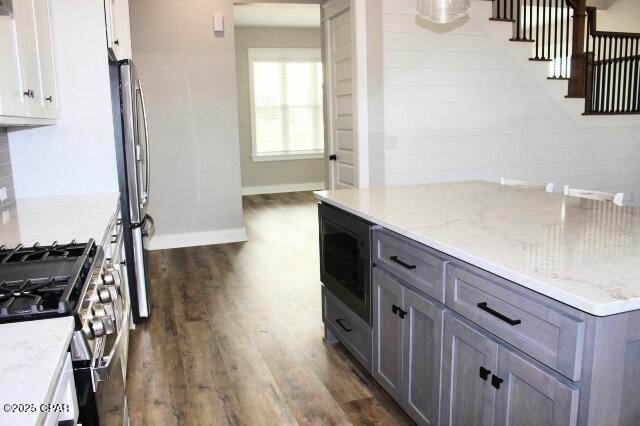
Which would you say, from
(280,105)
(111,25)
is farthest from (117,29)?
(280,105)

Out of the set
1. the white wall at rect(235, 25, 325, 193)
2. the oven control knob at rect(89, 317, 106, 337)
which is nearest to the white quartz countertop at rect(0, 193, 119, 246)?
the oven control knob at rect(89, 317, 106, 337)

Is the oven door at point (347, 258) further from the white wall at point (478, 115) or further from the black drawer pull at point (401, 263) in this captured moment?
the white wall at point (478, 115)

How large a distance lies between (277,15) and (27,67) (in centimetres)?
626

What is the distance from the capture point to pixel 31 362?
0.97 metres

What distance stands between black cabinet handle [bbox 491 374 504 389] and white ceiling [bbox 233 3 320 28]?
20.6 ft

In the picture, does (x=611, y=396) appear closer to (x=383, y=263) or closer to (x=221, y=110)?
(x=383, y=263)

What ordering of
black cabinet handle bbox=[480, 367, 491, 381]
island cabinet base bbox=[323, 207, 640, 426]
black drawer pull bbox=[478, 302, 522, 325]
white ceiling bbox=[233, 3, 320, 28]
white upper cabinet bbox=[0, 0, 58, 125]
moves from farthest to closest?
white ceiling bbox=[233, 3, 320, 28]
white upper cabinet bbox=[0, 0, 58, 125]
black cabinet handle bbox=[480, 367, 491, 381]
black drawer pull bbox=[478, 302, 522, 325]
island cabinet base bbox=[323, 207, 640, 426]

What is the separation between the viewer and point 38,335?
3.59ft

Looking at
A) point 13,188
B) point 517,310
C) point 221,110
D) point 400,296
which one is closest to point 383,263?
point 400,296

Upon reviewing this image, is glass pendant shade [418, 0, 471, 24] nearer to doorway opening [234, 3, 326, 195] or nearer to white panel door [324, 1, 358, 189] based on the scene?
white panel door [324, 1, 358, 189]

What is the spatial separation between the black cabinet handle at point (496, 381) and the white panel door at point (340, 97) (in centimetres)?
328

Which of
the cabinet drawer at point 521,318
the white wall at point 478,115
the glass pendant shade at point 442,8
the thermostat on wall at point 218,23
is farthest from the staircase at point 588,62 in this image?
the cabinet drawer at point 521,318

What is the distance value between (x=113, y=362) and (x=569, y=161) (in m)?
5.09

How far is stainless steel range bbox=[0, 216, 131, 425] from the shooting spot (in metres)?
1.19
